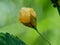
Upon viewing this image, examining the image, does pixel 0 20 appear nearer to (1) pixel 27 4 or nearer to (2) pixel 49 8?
(1) pixel 27 4

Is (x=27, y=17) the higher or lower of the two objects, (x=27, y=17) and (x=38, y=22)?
the higher

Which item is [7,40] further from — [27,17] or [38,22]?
[38,22]

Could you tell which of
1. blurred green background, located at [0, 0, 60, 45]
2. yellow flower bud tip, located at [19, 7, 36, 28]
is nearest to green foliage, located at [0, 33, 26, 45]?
yellow flower bud tip, located at [19, 7, 36, 28]

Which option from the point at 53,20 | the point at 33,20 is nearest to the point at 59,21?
the point at 53,20

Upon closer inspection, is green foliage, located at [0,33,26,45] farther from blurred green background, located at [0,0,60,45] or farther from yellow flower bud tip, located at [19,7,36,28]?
blurred green background, located at [0,0,60,45]

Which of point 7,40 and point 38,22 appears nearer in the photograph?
point 7,40

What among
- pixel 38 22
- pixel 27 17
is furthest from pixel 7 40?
pixel 38 22

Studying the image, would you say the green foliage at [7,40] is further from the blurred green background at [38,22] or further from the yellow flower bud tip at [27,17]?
the blurred green background at [38,22]

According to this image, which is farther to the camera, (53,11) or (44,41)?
(53,11)
